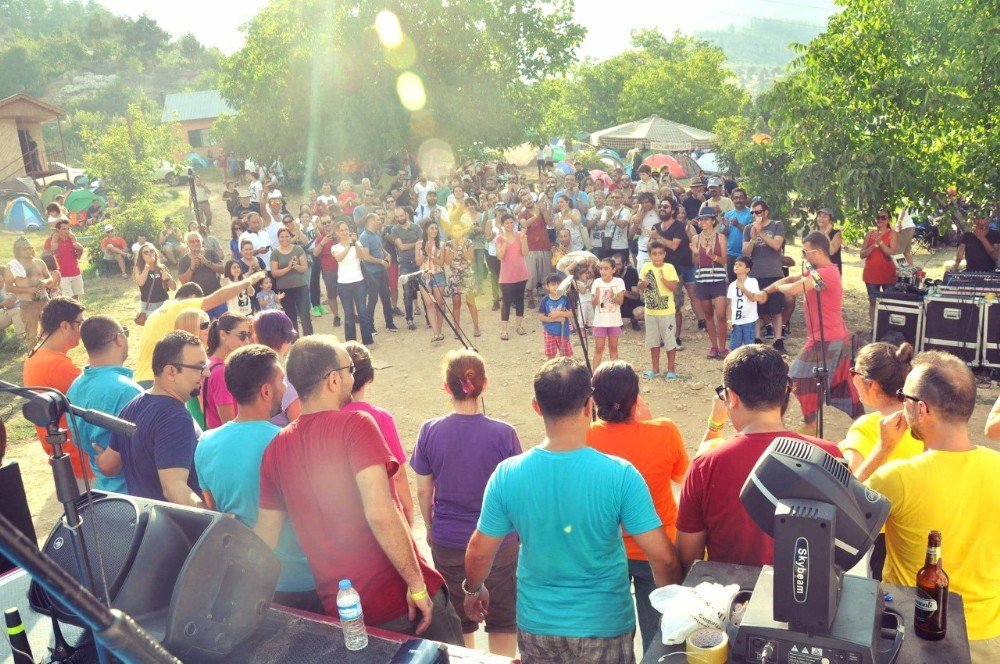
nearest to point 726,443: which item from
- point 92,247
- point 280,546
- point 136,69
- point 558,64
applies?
point 280,546

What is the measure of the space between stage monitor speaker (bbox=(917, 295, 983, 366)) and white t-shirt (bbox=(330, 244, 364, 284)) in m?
6.89

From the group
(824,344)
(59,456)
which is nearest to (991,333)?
(824,344)

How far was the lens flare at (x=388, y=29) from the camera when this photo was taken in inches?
958

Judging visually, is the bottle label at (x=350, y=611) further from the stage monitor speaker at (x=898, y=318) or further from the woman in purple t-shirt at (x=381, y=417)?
the stage monitor speaker at (x=898, y=318)

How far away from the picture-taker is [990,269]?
33.0 feet

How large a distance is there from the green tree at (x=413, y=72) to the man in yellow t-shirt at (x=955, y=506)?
23260 mm

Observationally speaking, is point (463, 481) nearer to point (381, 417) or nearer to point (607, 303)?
point (381, 417)

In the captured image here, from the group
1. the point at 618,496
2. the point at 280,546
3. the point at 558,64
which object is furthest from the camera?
the point at 558,64

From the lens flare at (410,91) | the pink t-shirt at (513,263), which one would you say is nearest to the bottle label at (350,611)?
the pink t-shirt at (513,263)

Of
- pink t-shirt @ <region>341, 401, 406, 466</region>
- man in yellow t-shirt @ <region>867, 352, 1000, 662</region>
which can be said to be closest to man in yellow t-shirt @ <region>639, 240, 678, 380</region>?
pink t-shirt @ <region>341, 401, 406, 466</region>

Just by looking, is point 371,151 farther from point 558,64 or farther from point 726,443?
point 726,443

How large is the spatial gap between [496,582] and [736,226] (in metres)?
7.61

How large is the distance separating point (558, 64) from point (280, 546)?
26.3 meters

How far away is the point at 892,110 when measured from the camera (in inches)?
359
